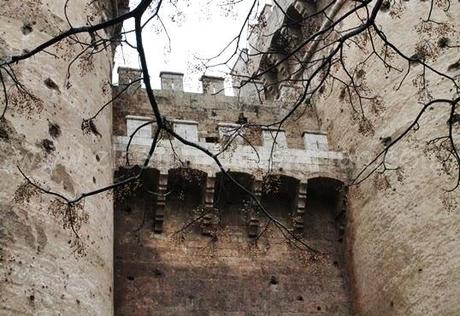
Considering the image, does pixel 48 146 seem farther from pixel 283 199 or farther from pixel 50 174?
pixel 283 199

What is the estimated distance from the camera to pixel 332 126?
13.1 metres

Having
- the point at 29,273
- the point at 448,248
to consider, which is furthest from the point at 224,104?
the point at 29,273

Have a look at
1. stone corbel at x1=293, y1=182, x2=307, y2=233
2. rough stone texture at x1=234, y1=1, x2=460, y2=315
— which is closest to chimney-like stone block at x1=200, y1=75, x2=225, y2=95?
rough stone texture at x1=234, y1=1, x2=460, y2=315

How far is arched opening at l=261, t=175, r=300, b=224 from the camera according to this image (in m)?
11.9

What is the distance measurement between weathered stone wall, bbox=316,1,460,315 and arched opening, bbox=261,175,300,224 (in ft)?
3.15

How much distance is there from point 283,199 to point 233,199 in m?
0.91

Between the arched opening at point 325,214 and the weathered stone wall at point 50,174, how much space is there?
3.54 metres

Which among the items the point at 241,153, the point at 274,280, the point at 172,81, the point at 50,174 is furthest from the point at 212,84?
the point at 50,174

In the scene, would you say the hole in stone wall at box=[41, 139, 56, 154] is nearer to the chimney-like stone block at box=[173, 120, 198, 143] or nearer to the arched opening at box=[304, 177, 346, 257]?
the chimney-like stone block at box=[173, 120, 198, 143]

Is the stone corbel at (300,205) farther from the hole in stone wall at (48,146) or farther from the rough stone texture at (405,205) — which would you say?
the hole in stone wall at (48,146)

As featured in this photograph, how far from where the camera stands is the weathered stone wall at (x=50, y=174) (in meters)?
7.47

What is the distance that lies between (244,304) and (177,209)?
6.08ft

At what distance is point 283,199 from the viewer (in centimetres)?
1217

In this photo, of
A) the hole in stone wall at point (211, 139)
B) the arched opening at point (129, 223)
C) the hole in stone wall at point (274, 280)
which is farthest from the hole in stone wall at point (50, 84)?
the hole in stone wall at point (274, 280)
